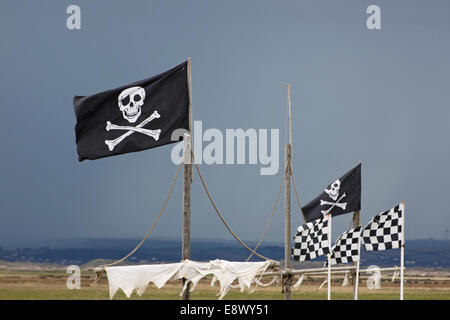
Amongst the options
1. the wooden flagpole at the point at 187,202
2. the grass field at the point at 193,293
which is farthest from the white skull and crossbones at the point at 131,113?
the grass field at the point at 193,293

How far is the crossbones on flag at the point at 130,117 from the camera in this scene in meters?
22.9

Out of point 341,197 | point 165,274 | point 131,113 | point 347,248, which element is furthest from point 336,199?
point 131,113

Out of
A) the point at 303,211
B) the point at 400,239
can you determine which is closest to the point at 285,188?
the point at 303,211

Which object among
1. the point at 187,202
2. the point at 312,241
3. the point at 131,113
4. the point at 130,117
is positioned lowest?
the point at 312,241

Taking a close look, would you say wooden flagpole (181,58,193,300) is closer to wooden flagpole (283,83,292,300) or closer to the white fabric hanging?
the white fabric hanging

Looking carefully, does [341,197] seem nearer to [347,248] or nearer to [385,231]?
[347,248]

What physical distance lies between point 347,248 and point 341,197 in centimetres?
622

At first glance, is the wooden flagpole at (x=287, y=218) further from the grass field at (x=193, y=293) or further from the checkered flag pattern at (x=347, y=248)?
the grass field at (x=193, y=293)

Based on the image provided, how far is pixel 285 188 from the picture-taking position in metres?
32.0

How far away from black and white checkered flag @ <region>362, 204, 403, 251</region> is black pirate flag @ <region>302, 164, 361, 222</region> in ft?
24.0

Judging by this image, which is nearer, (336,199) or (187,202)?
(187,202)

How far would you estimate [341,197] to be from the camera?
34219 mm
